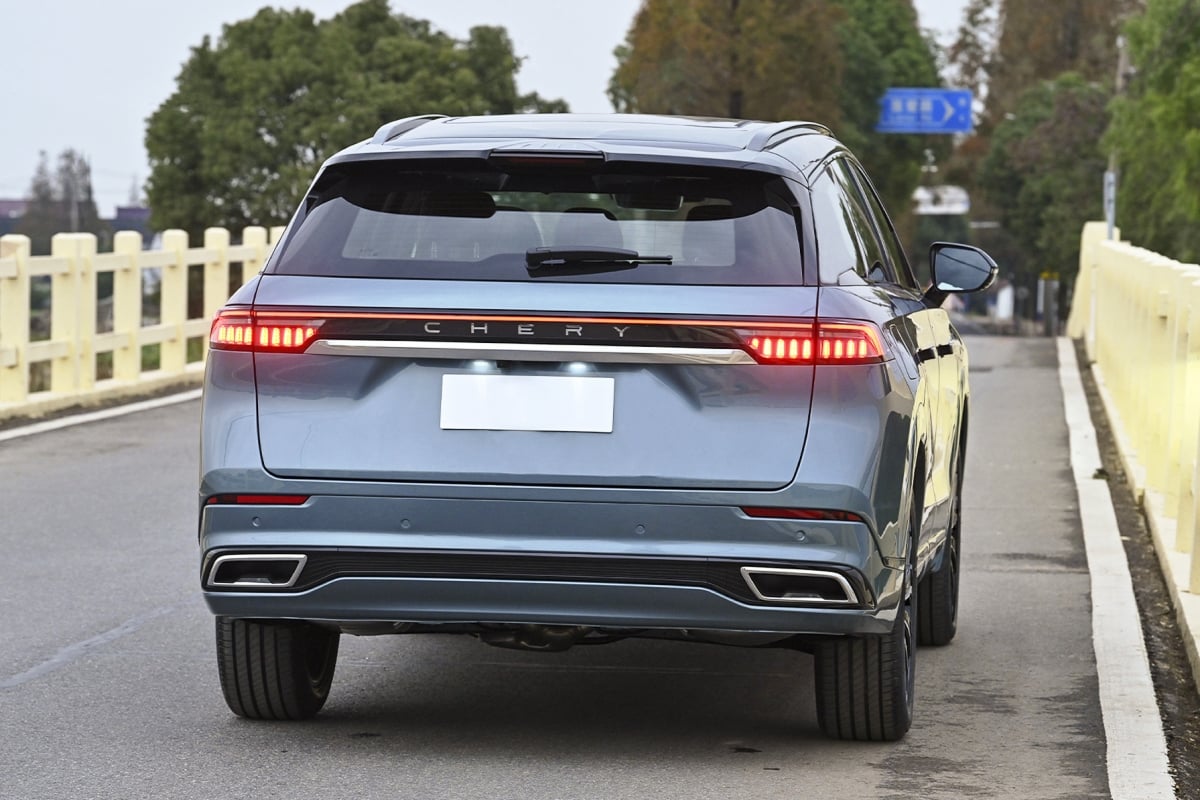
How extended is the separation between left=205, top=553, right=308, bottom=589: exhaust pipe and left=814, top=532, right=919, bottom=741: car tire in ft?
4.68


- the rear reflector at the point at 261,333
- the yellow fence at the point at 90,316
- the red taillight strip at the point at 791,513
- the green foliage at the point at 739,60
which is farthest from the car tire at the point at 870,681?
the green foliage at the point at 739,60

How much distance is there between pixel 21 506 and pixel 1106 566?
17.8 feet

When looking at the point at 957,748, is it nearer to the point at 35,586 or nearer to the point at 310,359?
the point at 310,359

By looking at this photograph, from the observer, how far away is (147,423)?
1748cm

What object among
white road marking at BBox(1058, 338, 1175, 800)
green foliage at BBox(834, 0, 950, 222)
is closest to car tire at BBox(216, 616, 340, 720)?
white road marking at BBox(1058, 338, 1175, 800)

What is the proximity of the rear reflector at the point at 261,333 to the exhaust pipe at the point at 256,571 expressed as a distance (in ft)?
1.70

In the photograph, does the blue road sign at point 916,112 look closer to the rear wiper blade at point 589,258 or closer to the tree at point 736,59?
the tree at point 736,59

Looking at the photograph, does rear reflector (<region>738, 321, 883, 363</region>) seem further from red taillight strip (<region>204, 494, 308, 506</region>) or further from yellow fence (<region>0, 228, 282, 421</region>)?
yellow fence (<region>0, 228, 282, 421</region>)

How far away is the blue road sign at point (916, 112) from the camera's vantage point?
94250mm

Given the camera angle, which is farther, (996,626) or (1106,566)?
(1106,566)

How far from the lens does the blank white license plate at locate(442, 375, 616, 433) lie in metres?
5.84

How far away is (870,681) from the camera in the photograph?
6469mm

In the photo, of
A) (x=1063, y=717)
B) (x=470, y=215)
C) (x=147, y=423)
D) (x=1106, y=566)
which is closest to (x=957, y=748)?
(x=1063, y=717)

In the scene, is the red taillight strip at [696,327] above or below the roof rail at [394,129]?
below
